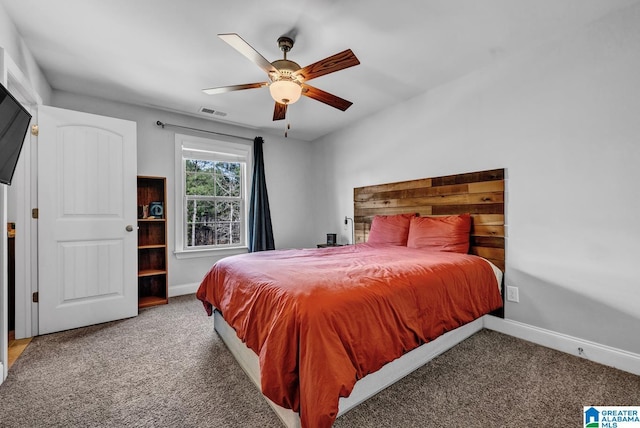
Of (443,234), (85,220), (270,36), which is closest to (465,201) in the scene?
(443,234)

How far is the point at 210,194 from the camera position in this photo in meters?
4.08

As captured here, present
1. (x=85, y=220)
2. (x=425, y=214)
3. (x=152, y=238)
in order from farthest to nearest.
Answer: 1. (x=152, y=238)
2. (x=425, y=214)
3. (x=85, y=220)

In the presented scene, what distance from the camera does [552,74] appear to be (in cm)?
223

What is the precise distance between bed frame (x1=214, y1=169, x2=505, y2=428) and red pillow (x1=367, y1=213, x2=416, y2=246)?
0.63ft

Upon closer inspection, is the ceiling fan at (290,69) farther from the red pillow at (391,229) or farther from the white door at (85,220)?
the red pillow at (391,229)

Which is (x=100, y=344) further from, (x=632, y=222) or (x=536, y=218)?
(x=632, y=222)

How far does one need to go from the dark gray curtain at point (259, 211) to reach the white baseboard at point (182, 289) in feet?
3.01

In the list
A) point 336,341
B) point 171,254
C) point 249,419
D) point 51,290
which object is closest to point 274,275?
point 336,341

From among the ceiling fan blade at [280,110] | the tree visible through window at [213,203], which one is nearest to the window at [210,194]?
the tree visible through window at [213,203]

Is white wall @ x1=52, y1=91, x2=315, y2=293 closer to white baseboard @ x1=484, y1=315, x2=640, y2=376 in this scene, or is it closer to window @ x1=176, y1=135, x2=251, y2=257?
window @ x1=176, y1=135, x2=251, y2=257

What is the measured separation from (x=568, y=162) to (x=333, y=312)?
88.2 inches

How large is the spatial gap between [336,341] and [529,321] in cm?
209

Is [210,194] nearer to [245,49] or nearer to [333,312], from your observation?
[245,49]

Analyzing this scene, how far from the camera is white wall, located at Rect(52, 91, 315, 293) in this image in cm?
337
